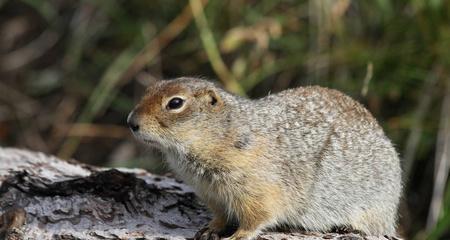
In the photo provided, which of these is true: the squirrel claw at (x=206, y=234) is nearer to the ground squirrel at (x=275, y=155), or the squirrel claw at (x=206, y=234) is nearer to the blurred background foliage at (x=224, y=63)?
the ground squirrel at (x=275, y=155)

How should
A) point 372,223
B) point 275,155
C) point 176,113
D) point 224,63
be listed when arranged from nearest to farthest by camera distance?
point 176,113, point 275,155, point 372,223, point 224,63

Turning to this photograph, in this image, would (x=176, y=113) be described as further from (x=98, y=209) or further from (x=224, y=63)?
(x=224, y=63)

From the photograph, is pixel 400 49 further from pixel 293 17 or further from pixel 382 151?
pixel 382 151

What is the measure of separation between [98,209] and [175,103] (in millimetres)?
722

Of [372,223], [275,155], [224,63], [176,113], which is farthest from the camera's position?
[224,63]

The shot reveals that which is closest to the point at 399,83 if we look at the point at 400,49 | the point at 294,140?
the point at 400,49

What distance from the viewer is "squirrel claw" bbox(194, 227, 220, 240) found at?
3840mm

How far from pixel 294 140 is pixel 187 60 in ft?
11.6

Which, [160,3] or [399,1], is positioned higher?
[160,3]

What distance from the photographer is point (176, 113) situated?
12.6 feet

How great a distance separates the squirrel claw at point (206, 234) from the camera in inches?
151

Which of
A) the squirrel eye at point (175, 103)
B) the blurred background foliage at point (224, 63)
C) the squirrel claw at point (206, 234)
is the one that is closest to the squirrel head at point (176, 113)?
the squirrel eye at point (175, 103)

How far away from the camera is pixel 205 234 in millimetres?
3881

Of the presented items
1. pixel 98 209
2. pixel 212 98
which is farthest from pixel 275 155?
pixel 98 209
